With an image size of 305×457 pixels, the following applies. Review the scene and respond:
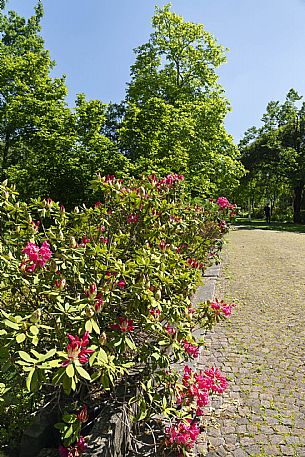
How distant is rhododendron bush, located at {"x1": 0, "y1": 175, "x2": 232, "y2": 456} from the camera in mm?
1725

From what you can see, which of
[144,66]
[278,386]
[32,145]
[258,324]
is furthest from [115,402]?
[144,66]

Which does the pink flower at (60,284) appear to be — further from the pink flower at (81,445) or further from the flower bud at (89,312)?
the pink flower at (81,445)

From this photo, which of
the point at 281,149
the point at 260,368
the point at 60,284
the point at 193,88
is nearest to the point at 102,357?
the point at 60,284

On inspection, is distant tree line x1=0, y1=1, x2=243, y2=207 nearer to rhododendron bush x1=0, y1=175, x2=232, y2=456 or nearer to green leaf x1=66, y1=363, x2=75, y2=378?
rhododendron bush x1=0, y1=175, x2=232, y2=456

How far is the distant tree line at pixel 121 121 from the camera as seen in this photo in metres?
9.80

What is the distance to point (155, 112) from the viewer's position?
34.7ft

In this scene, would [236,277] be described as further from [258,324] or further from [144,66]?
[144,66]

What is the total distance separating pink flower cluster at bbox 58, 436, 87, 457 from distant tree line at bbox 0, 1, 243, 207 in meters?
7.00

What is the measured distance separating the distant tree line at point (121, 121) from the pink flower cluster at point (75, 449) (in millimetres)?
6999

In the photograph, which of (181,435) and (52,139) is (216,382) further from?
(52,139)

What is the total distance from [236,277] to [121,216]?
5.54 m

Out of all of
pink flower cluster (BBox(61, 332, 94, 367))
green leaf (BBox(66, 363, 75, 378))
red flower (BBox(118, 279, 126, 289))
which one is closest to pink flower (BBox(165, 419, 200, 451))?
red flower (BBox(118, 279, 126, 289))

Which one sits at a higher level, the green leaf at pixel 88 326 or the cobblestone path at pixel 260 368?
the green leaf at pixel 88 326

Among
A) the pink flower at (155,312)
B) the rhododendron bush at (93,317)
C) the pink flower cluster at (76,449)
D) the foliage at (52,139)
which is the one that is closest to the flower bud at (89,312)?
the rhododendron bush at (93,317)
